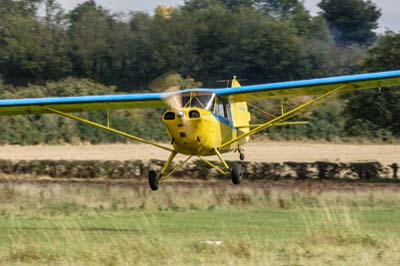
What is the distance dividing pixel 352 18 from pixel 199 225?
70868 mm

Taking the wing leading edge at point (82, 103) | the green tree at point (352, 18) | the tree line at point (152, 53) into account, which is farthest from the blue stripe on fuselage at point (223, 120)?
the green tree at point (352, 18)

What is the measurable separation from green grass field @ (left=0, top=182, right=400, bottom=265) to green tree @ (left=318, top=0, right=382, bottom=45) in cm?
6040

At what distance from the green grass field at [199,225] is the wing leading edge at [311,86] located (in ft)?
8.24

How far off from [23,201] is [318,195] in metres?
7.11

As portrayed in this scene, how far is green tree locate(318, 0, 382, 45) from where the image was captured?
3410 inches

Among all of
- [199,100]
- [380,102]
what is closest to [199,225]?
[199,100]

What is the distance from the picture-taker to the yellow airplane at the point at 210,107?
19984mm

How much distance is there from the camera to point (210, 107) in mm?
20938

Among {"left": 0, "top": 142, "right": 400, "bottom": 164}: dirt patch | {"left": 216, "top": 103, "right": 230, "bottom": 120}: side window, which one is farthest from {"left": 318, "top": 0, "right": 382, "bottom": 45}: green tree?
{"left": 216, "top": 103, "right": 230, "bottom": 120}: side window

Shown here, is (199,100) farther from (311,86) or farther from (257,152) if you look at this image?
(257,152)

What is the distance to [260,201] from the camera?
77.3 ft

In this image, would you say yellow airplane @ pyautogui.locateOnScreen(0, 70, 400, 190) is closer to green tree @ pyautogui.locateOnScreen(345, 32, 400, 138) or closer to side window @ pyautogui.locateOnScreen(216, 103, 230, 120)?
side window @ pyautogui.locateOnScreen(216, 103, 230, 120)

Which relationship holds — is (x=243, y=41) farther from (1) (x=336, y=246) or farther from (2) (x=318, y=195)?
(1) (x=336, y=246)

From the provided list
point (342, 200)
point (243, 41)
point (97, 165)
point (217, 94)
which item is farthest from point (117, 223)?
point (243, 41)
